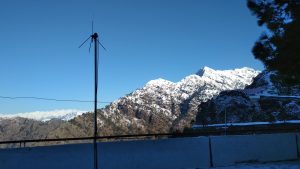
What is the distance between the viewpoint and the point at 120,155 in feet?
53.7

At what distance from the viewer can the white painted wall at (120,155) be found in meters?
14.7

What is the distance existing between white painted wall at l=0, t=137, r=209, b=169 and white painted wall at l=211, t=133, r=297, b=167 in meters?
0.68

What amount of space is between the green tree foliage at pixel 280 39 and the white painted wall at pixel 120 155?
4.37 meters

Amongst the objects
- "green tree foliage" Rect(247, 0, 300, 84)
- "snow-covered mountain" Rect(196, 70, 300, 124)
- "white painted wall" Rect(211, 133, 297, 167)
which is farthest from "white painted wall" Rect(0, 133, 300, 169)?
"snow-covered mountain" Rect(196, 70, 300, 124)

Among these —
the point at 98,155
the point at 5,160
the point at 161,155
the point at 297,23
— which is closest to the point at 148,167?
the point at 161,155

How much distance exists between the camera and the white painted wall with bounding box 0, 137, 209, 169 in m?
14.7

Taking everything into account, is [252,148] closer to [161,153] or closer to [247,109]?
[161,153]

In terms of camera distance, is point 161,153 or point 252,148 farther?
point 252,148

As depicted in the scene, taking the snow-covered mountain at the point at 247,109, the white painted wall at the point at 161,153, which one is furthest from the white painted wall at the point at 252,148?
the snow-covered mountain at the point at 247,109

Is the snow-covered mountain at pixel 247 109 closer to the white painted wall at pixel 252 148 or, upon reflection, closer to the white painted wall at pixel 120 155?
the white painted wall at pixel 252 148

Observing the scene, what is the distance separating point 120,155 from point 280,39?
703cm

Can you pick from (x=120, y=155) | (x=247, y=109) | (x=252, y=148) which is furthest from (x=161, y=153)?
(x=247, y=109)

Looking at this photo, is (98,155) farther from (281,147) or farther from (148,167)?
(281,147)

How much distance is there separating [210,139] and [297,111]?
66.7m
